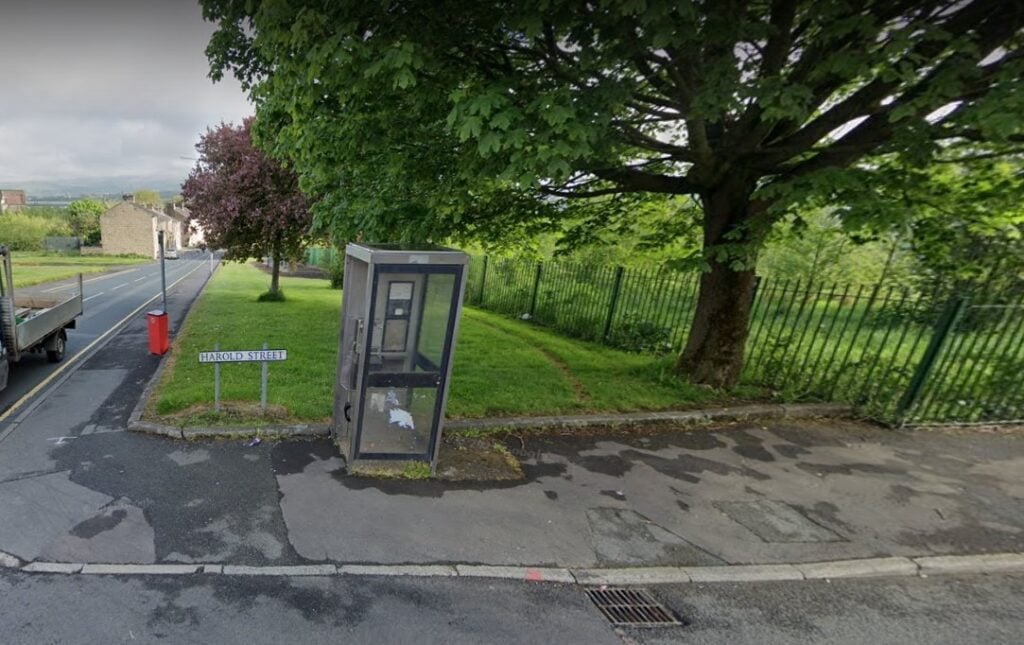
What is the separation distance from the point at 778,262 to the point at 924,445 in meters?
11.4

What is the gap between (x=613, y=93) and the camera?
430 centimetres

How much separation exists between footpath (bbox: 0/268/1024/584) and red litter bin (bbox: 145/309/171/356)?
3223 millimetres

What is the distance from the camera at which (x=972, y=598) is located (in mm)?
3410

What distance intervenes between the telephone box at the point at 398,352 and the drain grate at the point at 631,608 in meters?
2.07

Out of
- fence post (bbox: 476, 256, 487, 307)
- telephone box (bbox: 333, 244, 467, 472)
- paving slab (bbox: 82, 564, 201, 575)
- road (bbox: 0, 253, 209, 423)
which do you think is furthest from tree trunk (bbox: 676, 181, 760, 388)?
fence post (bbox: 476, 256, 487, 307)

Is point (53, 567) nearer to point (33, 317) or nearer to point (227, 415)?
point (227, 415)

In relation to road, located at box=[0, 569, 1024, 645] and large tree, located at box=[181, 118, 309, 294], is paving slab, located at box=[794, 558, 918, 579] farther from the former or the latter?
large tree, located at box=[181, 118, 309, 294]

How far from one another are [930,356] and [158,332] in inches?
479

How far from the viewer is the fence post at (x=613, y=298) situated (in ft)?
33.8

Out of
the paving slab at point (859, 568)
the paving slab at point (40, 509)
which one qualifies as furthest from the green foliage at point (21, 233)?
the paving slab at point (859, 568)

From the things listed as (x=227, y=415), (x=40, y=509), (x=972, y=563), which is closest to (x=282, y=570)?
(x=40, y=509)

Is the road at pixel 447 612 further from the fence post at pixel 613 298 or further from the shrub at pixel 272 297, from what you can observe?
the shrub at pixel 272 297

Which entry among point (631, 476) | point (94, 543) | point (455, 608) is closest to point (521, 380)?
point (631, 476)

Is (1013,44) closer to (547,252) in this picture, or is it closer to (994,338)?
(994,338)
